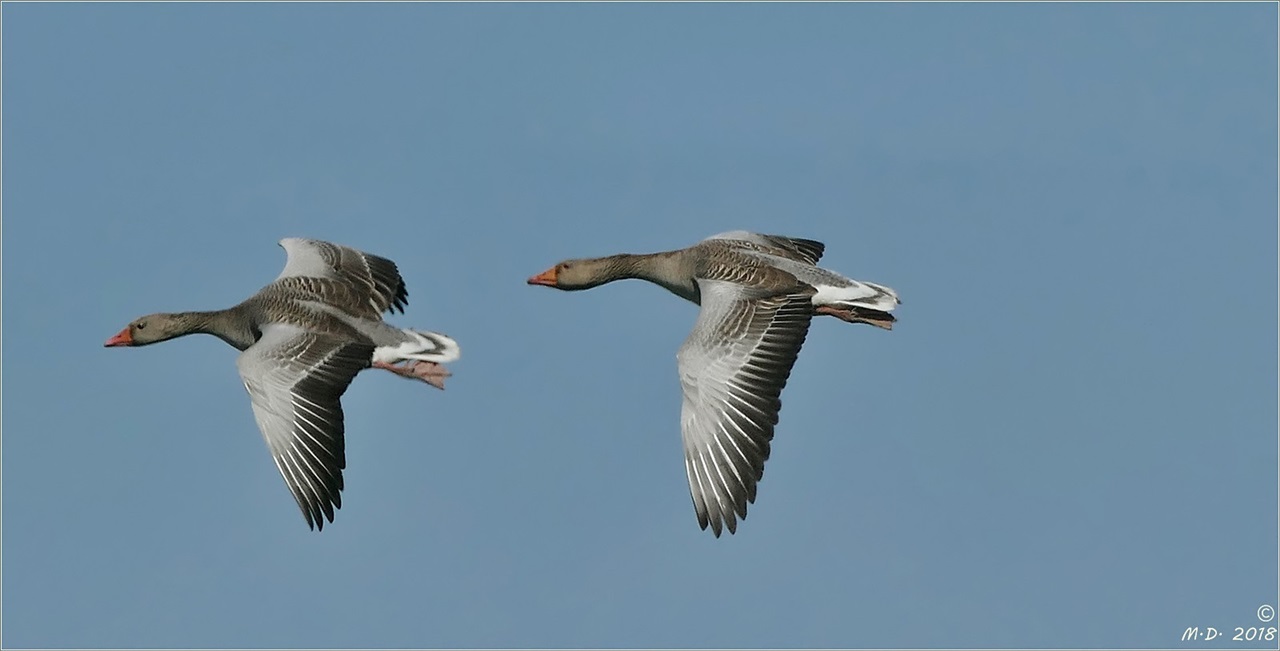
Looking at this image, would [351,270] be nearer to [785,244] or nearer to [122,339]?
[122,339]

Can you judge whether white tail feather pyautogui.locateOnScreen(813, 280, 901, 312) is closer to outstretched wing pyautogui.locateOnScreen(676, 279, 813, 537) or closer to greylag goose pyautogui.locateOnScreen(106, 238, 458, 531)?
outstretched wing pyautogui.locateOnScreen(676, 279, 813, 537)

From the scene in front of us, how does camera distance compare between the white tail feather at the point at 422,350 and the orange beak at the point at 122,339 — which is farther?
the orange beak at the point at 122,339

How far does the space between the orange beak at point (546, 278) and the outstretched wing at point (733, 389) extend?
12.2 ft

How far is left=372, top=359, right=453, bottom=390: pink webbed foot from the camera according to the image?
29.9 m

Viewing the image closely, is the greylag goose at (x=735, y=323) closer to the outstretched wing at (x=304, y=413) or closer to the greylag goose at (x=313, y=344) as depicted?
the greylag goose at (x=313, y=344)

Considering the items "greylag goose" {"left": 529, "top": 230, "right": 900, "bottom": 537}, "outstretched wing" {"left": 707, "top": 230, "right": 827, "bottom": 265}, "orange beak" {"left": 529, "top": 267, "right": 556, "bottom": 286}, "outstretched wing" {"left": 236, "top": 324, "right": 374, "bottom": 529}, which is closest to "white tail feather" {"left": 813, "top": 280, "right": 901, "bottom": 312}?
"greylag goose" {"left": 529, "top": 230, "right": 900, "bottom": 537}

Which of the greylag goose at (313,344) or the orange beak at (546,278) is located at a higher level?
the orange beak at (546,278)

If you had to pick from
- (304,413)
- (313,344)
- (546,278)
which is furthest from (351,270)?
(304,413)

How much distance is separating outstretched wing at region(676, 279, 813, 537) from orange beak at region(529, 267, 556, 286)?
147 inches

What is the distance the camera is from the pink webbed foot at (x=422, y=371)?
1175 inches

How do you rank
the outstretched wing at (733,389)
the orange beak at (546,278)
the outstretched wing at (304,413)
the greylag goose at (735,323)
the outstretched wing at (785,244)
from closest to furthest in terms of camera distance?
the outstretched wing at (733,389) → the greylag goose at (735,323) → the outstretched wing at (304,413) → the outstretched wing at (785,244) → the orange beak at (546,278)

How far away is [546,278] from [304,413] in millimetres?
5412

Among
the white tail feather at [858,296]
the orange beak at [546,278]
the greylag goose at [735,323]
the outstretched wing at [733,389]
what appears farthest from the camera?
the orange beak at [546,278]

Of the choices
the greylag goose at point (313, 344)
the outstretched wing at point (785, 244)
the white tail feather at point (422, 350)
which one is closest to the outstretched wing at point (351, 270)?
the greylag goose at point (313, 344)
